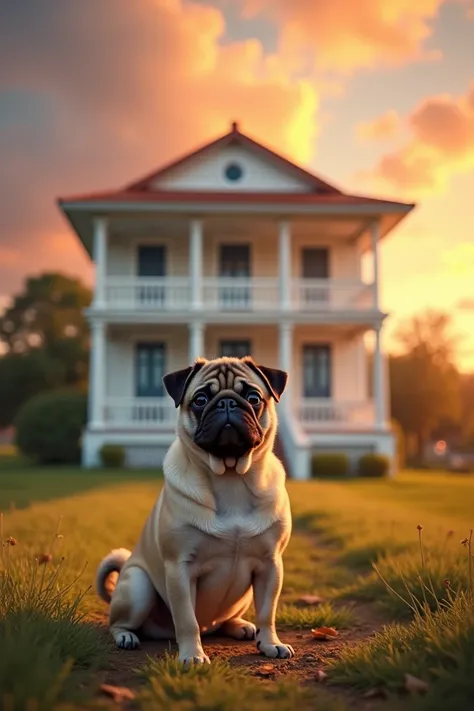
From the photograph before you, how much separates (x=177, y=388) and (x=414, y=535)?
4890mm

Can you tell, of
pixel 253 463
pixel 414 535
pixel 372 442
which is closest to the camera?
pixel 253 463

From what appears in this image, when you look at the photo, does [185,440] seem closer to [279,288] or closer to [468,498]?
[468,498]

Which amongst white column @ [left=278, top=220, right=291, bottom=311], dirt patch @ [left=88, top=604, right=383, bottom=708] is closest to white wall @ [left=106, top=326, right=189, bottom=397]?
white column @ [left=278, top=220, right=291, bottom=311]

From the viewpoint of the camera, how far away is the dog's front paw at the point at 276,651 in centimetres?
372

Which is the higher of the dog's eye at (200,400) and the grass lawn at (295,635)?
the dog's eye at (200,400)

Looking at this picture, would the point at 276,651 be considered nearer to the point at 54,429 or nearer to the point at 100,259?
the point at 100,259

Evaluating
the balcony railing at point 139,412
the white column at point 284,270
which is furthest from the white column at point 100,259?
the white column at point 284,270

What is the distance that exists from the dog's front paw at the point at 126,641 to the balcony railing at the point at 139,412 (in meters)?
17.8

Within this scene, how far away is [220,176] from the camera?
78.1 feet

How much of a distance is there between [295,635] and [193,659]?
4.31 ft

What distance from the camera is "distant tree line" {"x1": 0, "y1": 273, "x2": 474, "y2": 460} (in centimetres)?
4359

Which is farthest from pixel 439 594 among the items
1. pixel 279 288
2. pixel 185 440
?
pixel 279 288

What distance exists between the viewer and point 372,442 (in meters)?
20.8

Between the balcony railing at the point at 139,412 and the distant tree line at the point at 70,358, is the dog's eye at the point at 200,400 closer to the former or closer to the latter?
the balcony railing at the point at 139,412
